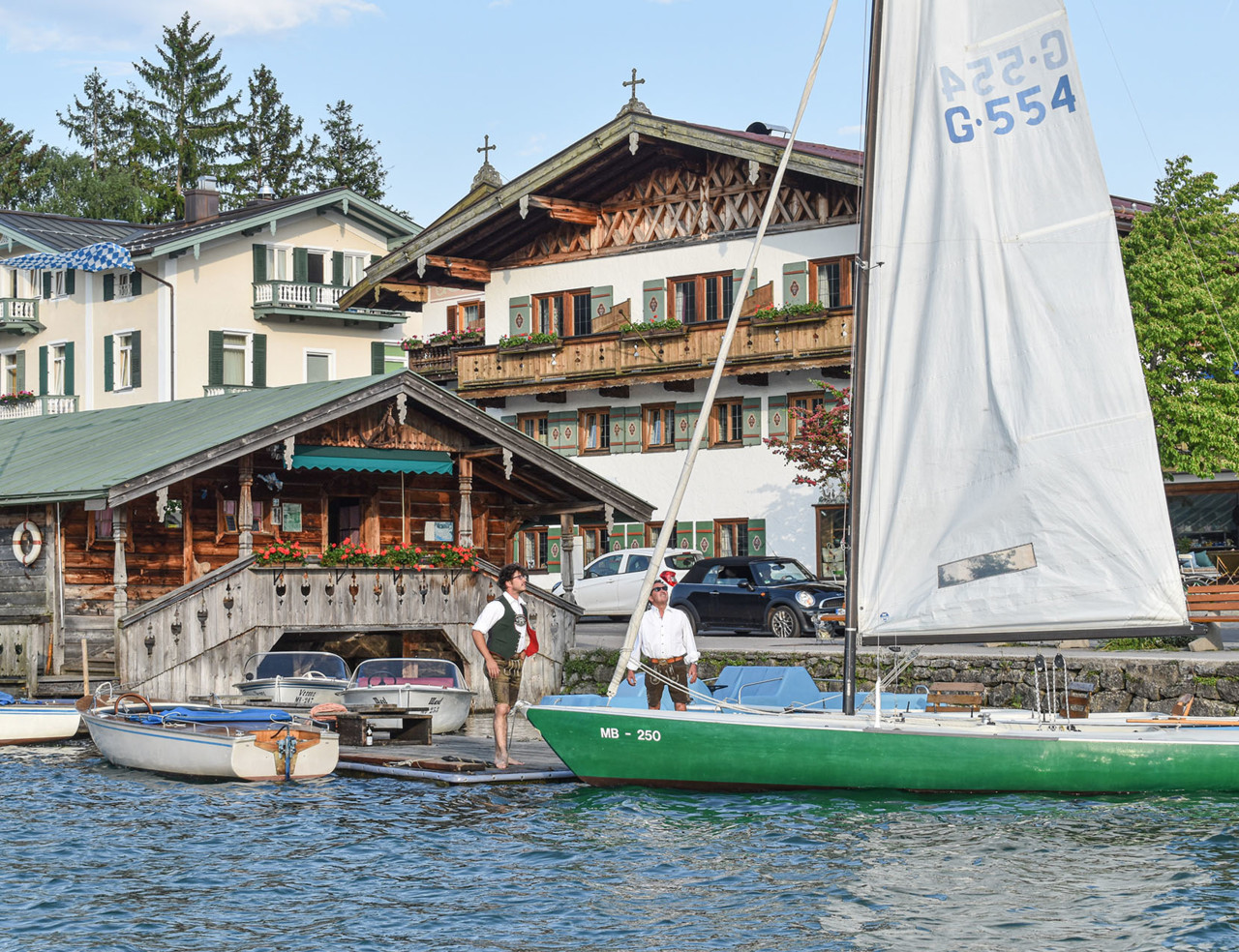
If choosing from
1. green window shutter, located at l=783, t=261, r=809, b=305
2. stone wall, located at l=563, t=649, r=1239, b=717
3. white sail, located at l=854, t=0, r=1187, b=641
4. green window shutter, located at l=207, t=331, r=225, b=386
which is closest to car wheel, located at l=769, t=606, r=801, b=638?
stone wall, located at l=563, t=649, r=1239, b=717

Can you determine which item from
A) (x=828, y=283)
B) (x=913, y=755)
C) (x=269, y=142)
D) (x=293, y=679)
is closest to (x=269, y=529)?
(x=293, y=679)

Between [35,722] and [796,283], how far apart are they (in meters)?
23.5

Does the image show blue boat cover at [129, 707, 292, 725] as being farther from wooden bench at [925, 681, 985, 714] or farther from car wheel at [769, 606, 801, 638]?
car wheel at [769, 606, 801, 638]

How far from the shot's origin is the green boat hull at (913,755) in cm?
1744

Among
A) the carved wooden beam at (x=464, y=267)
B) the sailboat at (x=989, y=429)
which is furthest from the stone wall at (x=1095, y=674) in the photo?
the carved wooden beam at (x=464, y=267)

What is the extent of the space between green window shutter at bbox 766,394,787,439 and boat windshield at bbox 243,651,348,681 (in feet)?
64.1

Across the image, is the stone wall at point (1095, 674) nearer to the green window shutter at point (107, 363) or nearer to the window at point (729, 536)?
the window at point (729, 536)

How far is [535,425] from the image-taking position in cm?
4809

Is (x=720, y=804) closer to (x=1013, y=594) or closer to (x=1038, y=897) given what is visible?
(x=1013, y=594)

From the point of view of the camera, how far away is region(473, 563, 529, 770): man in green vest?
19062 mm

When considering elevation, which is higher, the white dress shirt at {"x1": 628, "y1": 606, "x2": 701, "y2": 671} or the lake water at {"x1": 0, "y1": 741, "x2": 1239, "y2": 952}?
the white dress shirt at {"x1": 628, "y1": 606, "x2": 701, "y2": 671}

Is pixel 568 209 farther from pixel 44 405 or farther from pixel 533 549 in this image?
pixel 44 405

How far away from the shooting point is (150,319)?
54656mm

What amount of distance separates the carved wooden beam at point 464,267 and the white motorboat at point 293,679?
23.8m
